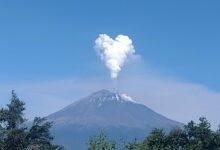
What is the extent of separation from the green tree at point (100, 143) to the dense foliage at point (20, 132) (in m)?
21.6

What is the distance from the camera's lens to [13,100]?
61.8 metres

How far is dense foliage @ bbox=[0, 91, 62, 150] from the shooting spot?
2261 inches

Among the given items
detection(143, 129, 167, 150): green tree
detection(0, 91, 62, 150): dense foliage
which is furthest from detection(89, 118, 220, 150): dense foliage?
detection(0, 91, 62, 150): dense foliage

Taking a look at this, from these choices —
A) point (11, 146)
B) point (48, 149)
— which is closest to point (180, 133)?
point (48, 149)

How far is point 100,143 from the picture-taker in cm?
3641

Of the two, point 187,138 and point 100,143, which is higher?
point 187,138

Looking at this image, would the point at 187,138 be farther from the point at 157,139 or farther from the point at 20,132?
the point at 20,132

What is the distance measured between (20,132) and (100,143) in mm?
23217

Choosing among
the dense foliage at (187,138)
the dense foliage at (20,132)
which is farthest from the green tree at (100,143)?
the dense foliage at (187,138)

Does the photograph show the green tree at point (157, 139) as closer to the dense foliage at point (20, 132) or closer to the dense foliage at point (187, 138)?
the dense foliage at point (187, 138)

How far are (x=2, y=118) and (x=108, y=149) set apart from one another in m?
27.2

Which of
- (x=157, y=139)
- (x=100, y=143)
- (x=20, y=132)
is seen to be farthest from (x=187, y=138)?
(x=100, y=143)

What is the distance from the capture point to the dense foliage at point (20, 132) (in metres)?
57.4

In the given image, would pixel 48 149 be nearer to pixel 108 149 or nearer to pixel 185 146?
pixel 185 146
